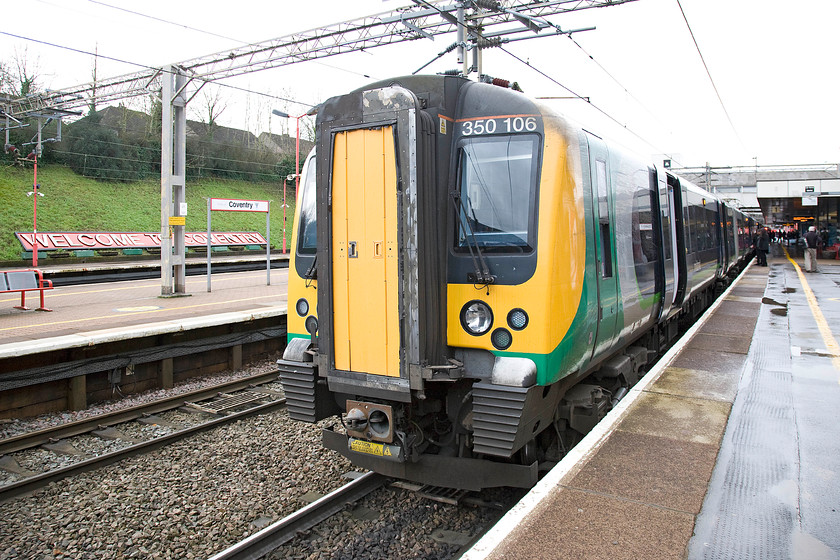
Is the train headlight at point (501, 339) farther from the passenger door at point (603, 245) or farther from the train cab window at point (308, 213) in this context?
the train cab window at point (308, 213)

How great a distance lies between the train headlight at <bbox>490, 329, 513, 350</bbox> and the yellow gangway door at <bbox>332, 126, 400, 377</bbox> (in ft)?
2.34

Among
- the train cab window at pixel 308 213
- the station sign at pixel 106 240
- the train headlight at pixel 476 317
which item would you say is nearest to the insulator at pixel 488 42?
the train cab window at pixel 308 213

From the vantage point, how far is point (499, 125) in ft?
15.0

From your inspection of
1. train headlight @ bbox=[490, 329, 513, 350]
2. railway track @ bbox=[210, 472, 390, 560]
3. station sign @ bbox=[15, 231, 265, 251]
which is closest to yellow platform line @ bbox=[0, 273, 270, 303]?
station sign @ bbox=[15, 231, 265, 251]

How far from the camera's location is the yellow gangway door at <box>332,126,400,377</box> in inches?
173

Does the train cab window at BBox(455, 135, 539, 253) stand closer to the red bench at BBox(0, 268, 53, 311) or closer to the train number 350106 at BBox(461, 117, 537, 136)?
the train number 350106 at BBox(461, 117, 537, 136)

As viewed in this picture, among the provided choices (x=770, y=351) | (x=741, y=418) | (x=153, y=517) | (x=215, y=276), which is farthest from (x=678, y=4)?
(x=215, y=276)

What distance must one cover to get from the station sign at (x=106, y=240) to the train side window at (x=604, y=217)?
2786 centimetres

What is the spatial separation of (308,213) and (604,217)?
2690mm

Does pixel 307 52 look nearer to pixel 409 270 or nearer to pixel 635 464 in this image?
pixel 409 270

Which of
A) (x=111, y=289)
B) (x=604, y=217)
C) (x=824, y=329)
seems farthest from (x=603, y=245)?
(x=111, y=289)

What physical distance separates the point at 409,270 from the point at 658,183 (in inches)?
211

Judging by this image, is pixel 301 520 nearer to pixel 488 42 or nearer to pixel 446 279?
pixel 446 279

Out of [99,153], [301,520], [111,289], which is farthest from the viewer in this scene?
[99,153]
